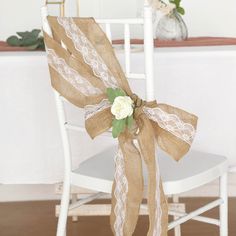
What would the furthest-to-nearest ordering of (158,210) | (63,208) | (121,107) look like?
(63,208)
(158,210)
(121,107)

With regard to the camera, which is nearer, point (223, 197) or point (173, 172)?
point (173, 172)

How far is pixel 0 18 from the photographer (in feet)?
11.7

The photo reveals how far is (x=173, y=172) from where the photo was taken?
1833 mm

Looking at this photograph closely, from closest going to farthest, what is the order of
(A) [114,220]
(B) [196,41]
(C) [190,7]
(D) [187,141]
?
(D) [187,141] → (A) [114,220] → (B) [196,41] → (C) [190,7]

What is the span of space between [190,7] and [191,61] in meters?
1.59

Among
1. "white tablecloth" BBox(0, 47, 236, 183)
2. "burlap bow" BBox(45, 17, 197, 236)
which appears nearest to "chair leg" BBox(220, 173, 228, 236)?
"white tablecloth" BBox(0, 47, 236, 183)

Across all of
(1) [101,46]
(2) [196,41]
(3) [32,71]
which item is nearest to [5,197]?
(3) [32,71]

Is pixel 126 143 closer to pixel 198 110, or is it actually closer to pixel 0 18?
pixel 198 110

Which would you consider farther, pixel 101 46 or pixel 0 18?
pixel 0 18

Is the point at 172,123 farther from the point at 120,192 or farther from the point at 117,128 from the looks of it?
the point at 120,192

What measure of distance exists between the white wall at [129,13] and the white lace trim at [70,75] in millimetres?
1769

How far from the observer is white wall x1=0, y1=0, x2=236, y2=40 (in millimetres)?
3523

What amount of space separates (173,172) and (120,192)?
0.19 meters

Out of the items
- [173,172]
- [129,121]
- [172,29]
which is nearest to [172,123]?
[129,121]
